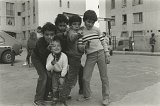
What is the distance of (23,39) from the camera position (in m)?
45.9

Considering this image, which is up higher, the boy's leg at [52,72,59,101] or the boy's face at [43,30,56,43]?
the boy's face at [43,30,56,43]

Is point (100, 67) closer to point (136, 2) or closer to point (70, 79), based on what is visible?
point (70, 79)

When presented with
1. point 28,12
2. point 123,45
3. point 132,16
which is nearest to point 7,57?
point 123,45

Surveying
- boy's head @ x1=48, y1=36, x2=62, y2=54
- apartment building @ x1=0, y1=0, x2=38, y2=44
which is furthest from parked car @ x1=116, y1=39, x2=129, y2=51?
boy's head @ x1=48, y1=36, x2=62, y2=54

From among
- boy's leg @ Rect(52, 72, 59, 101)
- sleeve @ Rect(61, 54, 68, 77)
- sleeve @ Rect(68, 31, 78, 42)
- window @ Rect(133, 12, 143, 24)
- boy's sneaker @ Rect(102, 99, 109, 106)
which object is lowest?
boy's sneaker @ Rect(102, 99, 109, 106)

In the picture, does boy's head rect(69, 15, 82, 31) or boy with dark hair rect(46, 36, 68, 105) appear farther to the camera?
boy's head rect(69, 15, 82, 31)

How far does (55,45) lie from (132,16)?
32028 mm

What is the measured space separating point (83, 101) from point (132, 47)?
21.5 m

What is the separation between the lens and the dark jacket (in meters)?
4.77

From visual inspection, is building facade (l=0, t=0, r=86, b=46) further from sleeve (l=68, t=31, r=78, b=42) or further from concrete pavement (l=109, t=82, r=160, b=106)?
sleeve (l=68, t=31, r=78, b=42)

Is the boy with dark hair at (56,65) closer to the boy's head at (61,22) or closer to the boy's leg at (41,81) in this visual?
the boy's leg at (41,81)

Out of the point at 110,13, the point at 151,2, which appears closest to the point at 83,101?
the point at 151,2

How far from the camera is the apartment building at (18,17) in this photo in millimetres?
43312

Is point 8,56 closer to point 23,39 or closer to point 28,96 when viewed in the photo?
point 28,96
